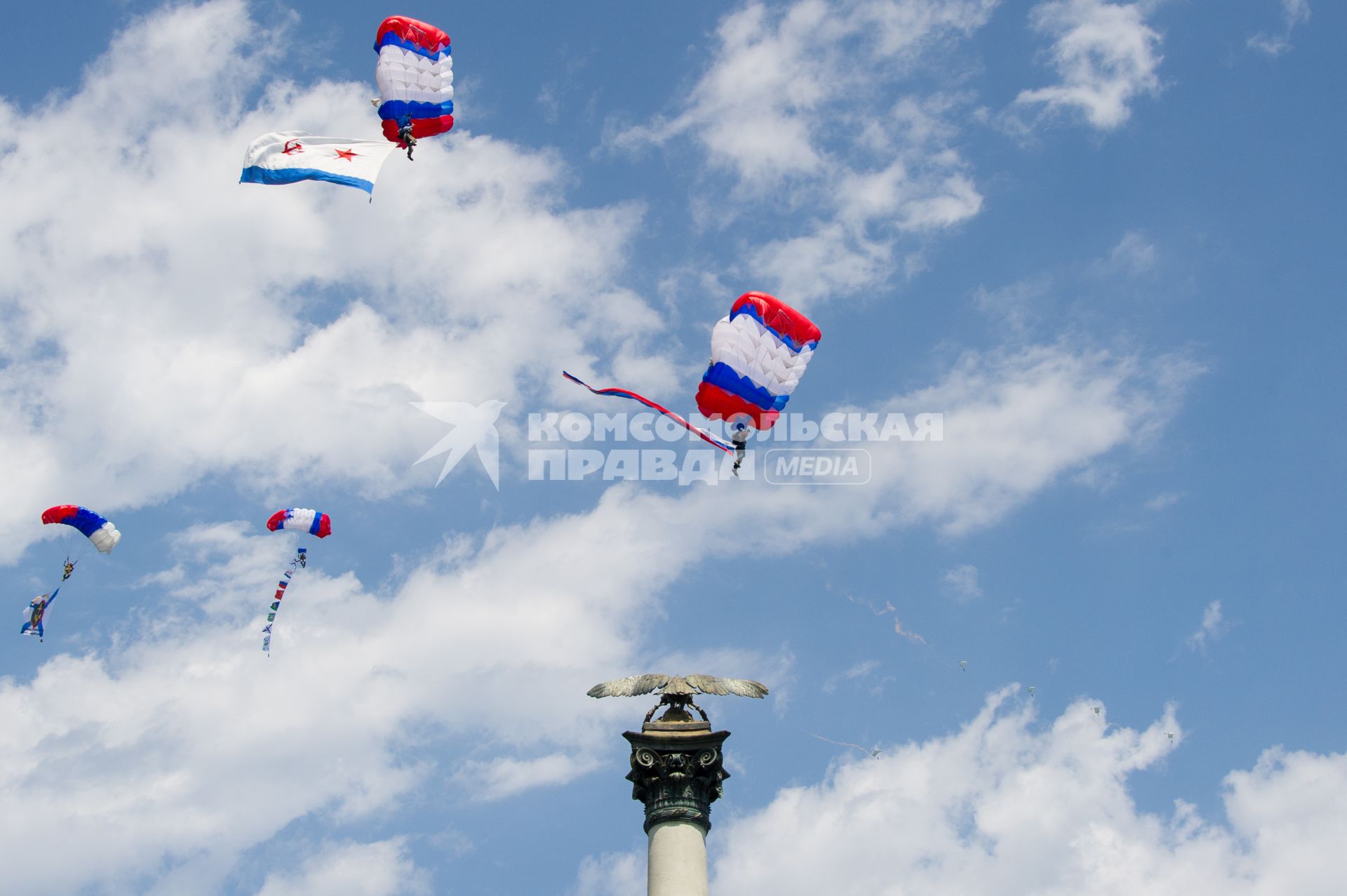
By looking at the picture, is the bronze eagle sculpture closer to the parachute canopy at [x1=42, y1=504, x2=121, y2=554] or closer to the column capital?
the column capital

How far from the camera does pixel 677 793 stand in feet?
82.0

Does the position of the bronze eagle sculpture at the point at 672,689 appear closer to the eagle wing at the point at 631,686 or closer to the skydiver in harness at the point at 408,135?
the eagle wing at the point at 631,686

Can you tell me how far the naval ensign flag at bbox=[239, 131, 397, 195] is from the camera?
39.5 meters

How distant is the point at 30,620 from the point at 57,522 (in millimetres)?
3782

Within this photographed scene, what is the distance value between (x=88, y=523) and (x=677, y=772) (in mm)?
33764

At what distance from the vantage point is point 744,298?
40281 mm

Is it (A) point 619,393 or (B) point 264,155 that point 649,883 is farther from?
(B) point 264,155

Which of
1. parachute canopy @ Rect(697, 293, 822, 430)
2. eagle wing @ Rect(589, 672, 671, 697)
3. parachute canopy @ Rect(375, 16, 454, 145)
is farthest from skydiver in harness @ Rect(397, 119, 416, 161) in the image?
eagle wing @ Rect(589, 672, 671, 697)

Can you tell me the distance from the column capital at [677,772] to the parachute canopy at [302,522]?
33372 millimetres

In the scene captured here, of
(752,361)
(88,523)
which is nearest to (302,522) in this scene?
(88,523)

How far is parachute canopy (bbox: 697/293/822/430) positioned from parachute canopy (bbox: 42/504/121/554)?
25026 mm

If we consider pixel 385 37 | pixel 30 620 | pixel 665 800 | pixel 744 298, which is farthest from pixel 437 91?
pixel 665 800

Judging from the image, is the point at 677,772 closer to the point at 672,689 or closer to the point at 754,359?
the point at 672,689

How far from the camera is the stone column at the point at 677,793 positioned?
24547 millimetres
